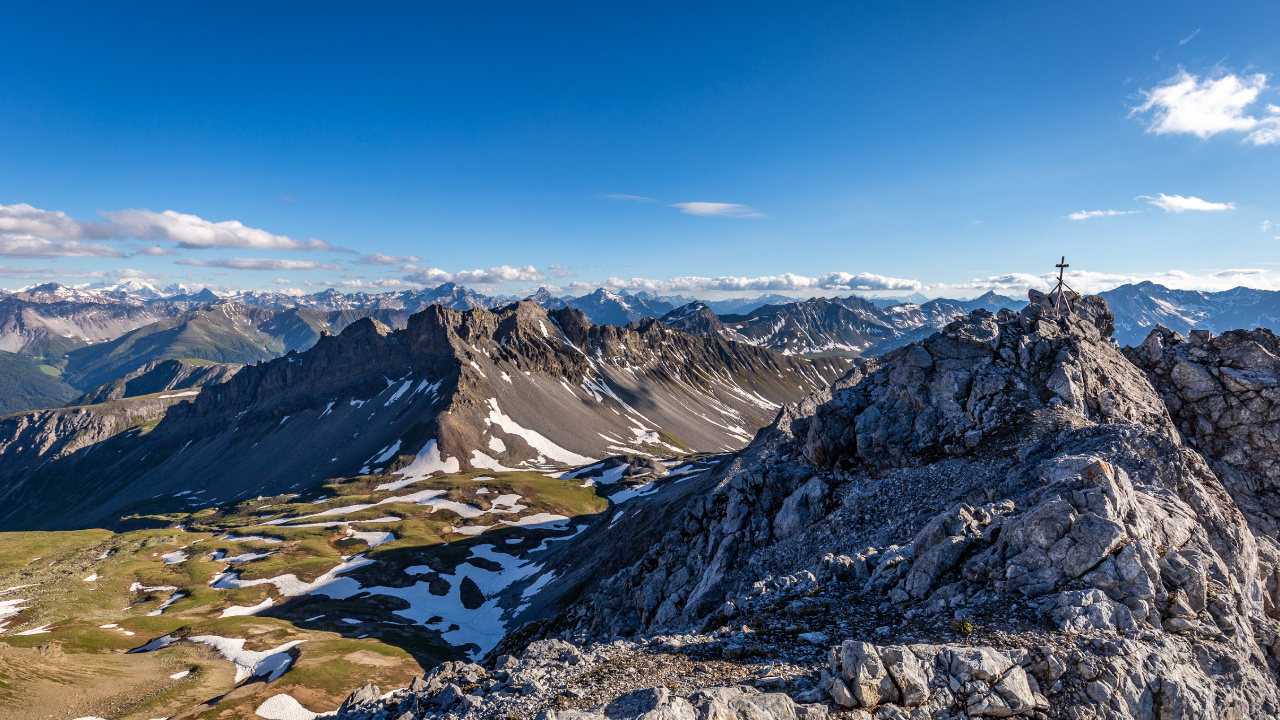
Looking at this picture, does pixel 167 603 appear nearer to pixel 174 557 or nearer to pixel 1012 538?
pixel 174 557

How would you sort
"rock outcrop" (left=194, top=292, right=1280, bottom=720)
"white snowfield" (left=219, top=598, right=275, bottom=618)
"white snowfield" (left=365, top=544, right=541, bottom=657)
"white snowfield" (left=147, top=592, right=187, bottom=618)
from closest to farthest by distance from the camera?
"rock outcrop" (left=194, top=292, right=1280, bottom=720) < "white snowfield" (left=365, top=544, right=541, bottom=657) < "white snowfield" (left=219, top=598, right=275, bottom=618) < "white snowfield" (left=147, top=592, right=187, bottom=618)

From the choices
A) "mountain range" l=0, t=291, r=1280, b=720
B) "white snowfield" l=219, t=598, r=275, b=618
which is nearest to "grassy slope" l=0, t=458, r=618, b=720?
"mountain range" l=0, t=291, r=1280, b=720

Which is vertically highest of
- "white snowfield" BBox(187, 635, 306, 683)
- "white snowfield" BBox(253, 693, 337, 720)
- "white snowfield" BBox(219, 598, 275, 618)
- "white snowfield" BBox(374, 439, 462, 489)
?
"white snowfield" BBox(253, 693, 337, 720)

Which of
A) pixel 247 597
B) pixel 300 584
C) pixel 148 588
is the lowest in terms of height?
pixel 148 588

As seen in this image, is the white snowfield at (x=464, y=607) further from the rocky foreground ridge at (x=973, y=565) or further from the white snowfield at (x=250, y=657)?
the rocky foreground ridge at (x=973, y=565)

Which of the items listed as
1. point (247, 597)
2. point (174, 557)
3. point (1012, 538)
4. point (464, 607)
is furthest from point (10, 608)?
point (1012, 538)

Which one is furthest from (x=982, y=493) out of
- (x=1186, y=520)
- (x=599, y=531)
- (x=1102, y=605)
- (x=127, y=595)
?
(x=127, y=595)

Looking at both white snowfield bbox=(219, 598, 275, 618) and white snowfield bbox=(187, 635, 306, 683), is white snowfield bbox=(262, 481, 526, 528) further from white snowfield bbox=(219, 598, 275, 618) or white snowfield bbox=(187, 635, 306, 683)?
white snowfield bbox=(187, 635, 306, 683)

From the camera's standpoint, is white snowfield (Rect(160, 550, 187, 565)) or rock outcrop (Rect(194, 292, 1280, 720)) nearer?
rock outcrop (Rect(194, 292, 1280, 720))

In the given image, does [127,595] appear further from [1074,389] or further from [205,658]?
[1074,389]
